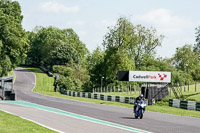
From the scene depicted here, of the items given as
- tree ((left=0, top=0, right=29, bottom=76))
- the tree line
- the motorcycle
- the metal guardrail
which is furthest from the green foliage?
the motorcycle

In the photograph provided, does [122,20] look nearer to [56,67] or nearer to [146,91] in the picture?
[56,67]

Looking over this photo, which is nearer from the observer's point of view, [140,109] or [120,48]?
[140,109]

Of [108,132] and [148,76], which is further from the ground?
[148,76]

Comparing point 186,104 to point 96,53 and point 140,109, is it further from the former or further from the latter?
point 96,53

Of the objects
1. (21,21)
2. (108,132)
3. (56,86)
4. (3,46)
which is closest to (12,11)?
(21,21)

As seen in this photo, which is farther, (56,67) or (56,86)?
(56,67)

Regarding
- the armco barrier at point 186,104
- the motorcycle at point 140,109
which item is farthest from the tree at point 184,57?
the motorcycle at point 140,109

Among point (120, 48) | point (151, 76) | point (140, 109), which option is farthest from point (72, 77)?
point (140, 109)

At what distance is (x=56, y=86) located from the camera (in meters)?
68.6

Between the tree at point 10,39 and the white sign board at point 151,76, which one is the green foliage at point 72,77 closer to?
the tree at point 10,39

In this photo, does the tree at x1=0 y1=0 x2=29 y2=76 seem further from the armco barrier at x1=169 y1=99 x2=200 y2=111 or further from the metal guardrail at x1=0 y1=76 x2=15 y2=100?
the armco barrier at x1=169 y1=99 x2=200 y2=111

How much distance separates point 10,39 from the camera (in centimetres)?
6369

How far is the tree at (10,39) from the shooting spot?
61.9m

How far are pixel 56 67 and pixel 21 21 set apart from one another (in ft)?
70.0
